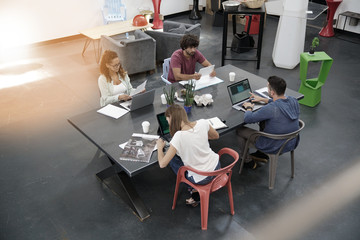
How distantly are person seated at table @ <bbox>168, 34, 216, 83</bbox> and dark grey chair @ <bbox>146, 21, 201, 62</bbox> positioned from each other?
6.16 ft

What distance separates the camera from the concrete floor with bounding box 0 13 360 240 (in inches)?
133

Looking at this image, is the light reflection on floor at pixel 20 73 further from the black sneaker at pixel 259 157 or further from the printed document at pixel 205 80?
the black sneaker at pixel 259 157

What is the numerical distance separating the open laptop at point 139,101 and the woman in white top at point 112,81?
12 centimetres

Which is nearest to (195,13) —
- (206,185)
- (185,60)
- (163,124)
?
(185,60)

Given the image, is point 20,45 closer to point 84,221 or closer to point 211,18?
point 211,18

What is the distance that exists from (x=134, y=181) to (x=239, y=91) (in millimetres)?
1580

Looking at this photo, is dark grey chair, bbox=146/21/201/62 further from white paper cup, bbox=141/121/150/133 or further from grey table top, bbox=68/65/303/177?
white paper cup, bbox=141/121/150/133

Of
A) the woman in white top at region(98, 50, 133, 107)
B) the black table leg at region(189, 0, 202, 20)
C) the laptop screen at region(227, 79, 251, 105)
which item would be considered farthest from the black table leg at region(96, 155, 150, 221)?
the black table leg at region(189, 0, 202, 20)

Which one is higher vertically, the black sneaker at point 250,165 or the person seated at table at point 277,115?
the person seated at table at point 277,115

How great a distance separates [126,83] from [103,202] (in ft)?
4.87

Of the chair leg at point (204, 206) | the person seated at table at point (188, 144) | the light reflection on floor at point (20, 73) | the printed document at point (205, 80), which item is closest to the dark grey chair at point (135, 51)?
the light reflection on floor at point (20, 73)

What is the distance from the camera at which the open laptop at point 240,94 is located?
12.7ft

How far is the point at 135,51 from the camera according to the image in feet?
20.4

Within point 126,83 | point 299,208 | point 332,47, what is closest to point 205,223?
point 299,208
